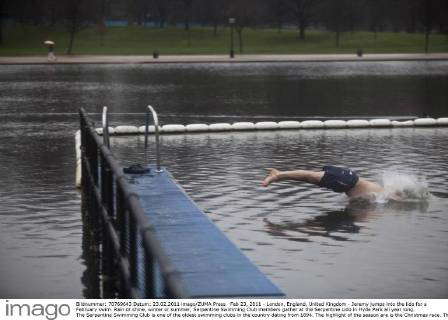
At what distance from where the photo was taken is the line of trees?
90.8 m

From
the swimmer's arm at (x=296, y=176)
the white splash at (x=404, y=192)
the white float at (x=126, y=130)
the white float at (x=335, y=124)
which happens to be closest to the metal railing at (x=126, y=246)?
the swimmer's arm at (x=296, y=176)

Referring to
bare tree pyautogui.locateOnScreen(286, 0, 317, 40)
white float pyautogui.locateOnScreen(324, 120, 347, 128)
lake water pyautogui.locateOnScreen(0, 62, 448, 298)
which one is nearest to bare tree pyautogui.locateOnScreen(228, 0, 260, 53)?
bare tree pyautogui.locateOnScreen(286, 0, 317, 40)

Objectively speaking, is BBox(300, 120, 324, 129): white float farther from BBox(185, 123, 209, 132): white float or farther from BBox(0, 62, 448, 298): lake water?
BBox(185, 123, 209, 132): white float

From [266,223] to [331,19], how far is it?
91.3 metres

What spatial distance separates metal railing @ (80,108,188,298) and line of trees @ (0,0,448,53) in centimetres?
7036

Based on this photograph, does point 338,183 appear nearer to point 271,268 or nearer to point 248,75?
point 271,268

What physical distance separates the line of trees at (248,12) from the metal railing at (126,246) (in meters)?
70.4

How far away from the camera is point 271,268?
11211mm

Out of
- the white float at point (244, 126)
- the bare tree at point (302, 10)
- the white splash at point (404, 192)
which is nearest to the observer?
the white splash at point (404, 192)

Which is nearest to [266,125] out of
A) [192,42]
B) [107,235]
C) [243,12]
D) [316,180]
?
[316,180]

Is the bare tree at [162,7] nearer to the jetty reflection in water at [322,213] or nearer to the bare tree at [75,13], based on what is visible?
the bare tree at [75,13]

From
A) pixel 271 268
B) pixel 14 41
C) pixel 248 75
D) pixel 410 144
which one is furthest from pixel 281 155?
pixel 14 41

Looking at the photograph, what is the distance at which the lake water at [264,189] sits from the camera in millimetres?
11094

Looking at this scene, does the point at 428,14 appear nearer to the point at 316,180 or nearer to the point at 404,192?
the point at 404,192
